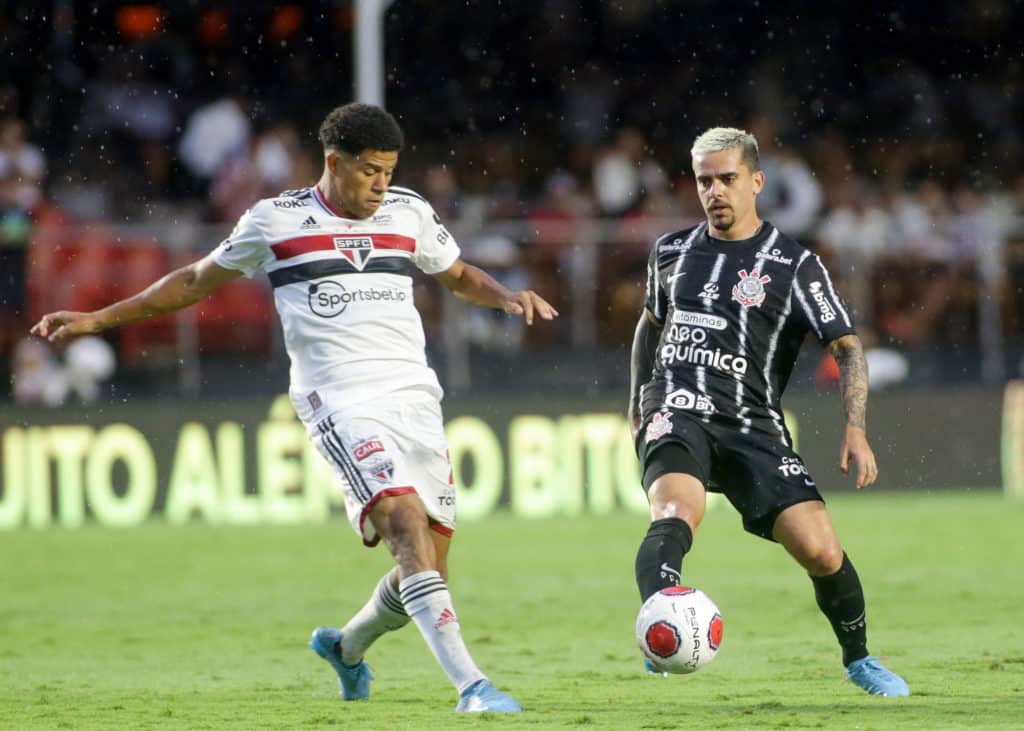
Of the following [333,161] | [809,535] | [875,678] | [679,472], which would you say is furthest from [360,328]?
[875,678]

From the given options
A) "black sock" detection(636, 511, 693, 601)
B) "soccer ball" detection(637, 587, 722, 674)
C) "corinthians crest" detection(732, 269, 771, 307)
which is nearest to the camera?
"soccer ball" detection(637, 587, 722, 674)

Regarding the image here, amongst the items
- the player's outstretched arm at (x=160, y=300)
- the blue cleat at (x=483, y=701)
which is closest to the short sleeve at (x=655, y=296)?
the player's outstretched arm at (x=160, y=300)

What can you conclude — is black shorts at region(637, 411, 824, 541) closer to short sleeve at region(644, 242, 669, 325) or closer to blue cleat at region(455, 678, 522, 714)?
short sleeve at region(644, 242, 669, 325)

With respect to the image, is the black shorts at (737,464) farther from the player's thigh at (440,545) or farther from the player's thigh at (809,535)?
the player's thigh at (440,545)

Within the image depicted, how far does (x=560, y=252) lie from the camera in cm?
1642

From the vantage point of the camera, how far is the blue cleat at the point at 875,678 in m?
7.01

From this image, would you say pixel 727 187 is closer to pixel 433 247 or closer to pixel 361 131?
pixel 433 247

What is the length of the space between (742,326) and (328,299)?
1592 mm

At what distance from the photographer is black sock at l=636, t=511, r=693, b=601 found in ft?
21.8

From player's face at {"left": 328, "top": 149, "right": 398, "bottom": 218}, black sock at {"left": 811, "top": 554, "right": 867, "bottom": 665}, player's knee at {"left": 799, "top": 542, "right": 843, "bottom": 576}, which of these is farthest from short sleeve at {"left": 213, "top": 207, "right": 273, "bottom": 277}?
black sock at {"left": 811, "top": 554, "right": 867, "bottom": 665}

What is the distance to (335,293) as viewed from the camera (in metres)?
7.16

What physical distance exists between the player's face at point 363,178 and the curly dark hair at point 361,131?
0.09ft

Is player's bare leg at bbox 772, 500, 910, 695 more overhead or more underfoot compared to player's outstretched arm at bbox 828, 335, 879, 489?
more underfoot

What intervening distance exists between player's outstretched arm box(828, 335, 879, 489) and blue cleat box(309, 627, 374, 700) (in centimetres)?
205
